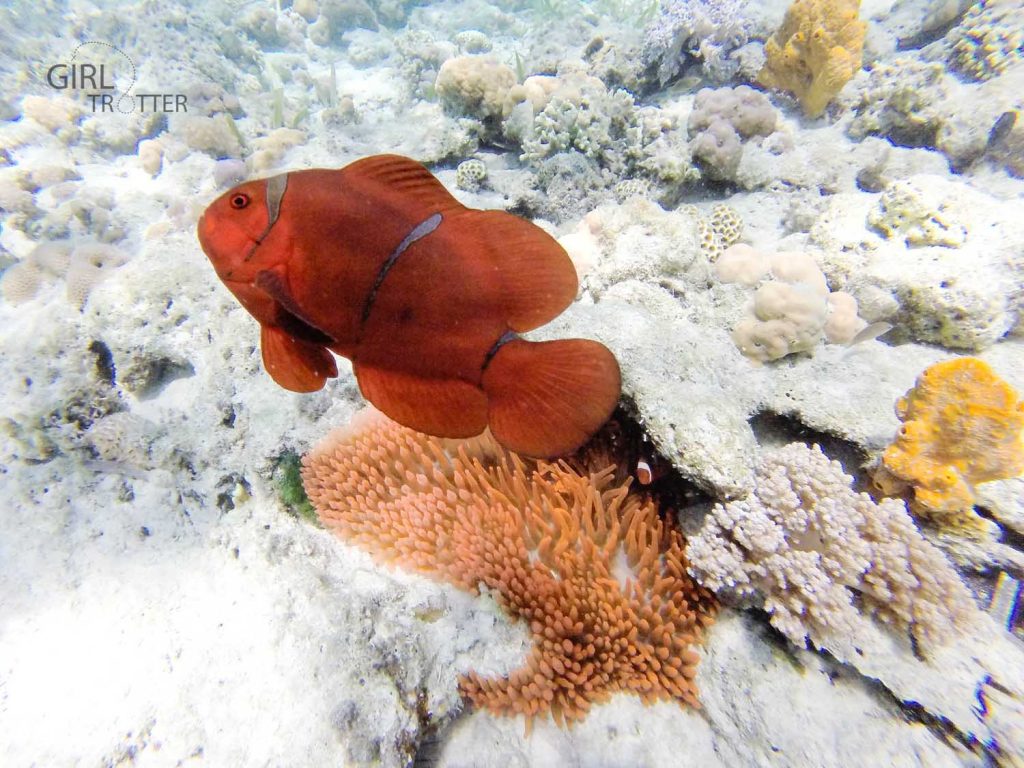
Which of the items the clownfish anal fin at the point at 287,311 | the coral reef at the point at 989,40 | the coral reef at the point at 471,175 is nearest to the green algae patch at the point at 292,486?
the clownfish anal fin at the point at 287,311

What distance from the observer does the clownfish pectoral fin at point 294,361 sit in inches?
52.6

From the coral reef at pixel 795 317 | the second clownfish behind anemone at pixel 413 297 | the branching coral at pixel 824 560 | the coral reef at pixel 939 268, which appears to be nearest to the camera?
the second clownfish behind anemone at pixel 413 297

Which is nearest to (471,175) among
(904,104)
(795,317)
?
(795,317)

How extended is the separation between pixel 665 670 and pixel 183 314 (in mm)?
3727

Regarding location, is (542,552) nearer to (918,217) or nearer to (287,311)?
(287,311)

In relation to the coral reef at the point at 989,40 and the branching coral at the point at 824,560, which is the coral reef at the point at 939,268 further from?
the coral reef at the point at 989,40

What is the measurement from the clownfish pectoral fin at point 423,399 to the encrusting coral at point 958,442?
6.36 ft

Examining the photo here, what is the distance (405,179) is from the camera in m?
1.25

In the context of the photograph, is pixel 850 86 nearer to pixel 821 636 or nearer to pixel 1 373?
pixel 821 636

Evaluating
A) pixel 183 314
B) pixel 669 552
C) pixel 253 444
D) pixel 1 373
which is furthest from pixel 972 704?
pixel 1 373

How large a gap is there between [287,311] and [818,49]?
5844 millimetres

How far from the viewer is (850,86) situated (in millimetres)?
5105

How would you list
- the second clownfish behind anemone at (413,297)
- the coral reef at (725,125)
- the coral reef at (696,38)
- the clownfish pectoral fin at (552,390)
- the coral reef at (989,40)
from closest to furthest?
the second clownfish behind anemone at (413,297) < the clownfish pectoral fin at (552,390) < the coral reef at (725,125) < the coral reef at (989,40) < the coral reef at (696,38)

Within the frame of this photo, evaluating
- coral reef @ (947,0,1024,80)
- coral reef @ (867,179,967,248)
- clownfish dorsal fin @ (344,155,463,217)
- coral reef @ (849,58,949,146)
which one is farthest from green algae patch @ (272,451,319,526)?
coral reef @ (947,0,1024,80)
